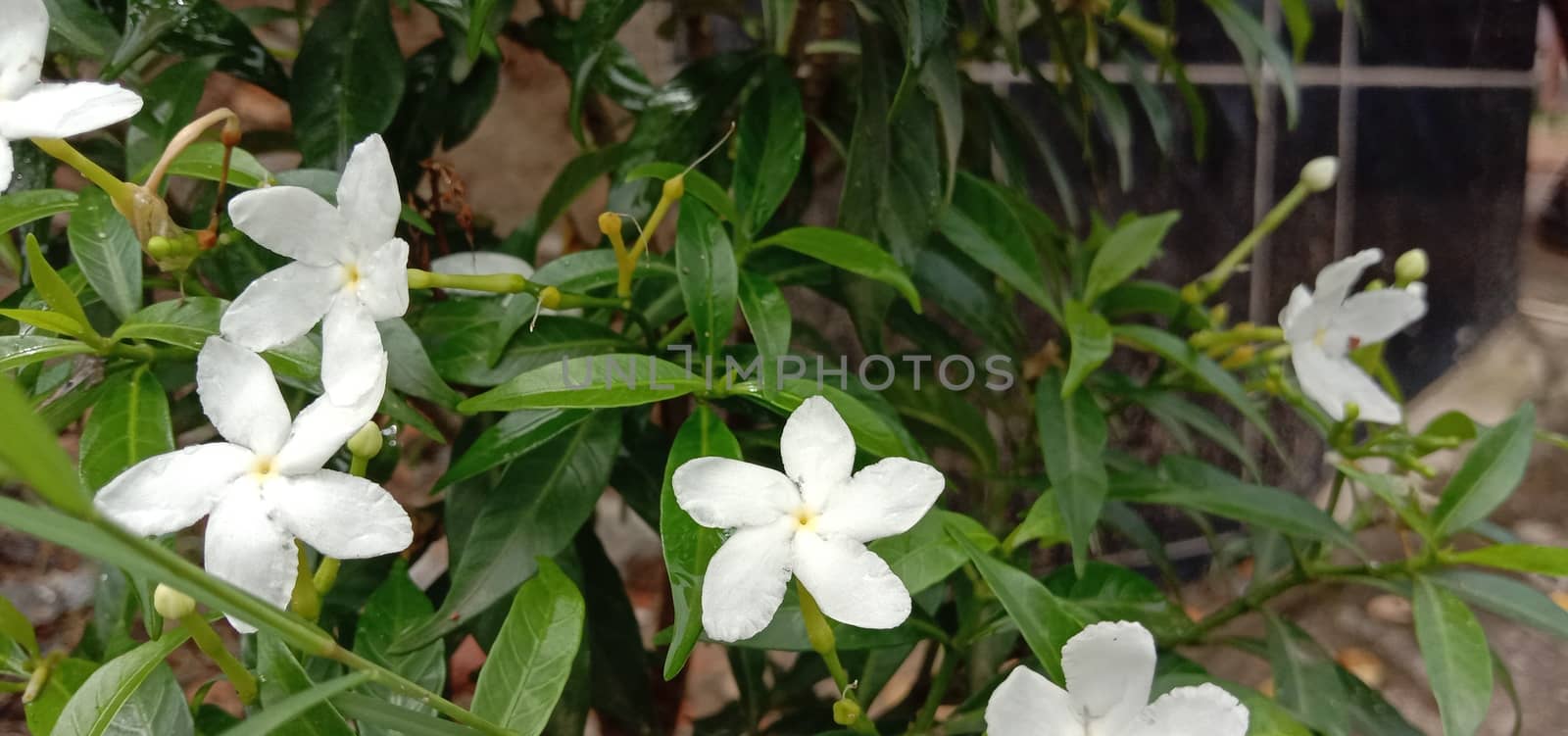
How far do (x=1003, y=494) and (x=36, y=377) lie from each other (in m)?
0.60

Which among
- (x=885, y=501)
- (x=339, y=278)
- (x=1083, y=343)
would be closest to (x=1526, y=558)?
(x=1083, y=343)

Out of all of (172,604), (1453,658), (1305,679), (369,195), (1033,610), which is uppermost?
(369,195)

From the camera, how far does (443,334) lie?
1.54 feet

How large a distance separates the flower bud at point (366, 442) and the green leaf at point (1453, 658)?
19.6 inches

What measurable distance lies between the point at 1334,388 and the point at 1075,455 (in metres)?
0.19

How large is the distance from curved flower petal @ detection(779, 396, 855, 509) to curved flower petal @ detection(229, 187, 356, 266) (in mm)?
185

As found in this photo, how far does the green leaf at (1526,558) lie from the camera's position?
1.54 ft

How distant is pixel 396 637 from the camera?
433mm

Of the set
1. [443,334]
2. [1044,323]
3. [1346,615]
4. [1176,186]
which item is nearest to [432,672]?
[443,334]

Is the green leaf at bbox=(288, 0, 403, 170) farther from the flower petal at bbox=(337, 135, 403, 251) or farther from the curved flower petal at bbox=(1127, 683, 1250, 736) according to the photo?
the curved flower petal at bbox=(1127, 683, 1250, 736)

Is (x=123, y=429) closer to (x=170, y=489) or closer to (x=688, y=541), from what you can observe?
(x=170, y=489)

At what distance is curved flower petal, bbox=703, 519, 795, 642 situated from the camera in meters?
0.33

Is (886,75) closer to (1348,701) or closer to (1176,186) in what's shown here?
(1348,701)

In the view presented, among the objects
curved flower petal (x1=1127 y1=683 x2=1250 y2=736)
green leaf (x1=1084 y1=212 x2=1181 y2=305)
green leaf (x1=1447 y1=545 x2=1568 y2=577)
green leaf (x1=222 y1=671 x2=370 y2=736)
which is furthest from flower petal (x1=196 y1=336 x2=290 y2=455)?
green leaf (x1=1447 y1=545 x2=1568 y2=577)
